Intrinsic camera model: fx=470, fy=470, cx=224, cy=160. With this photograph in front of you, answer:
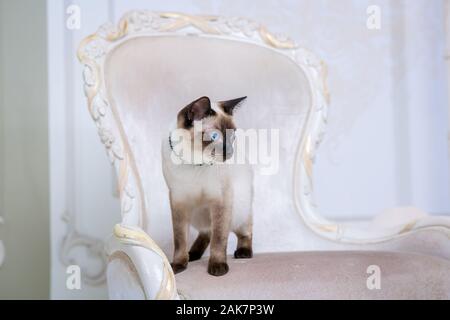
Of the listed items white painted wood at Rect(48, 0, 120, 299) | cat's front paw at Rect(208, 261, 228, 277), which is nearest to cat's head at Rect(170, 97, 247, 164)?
cat's front paw at Rect(208, 261, 228, 277)

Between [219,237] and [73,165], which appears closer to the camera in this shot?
[219,237]

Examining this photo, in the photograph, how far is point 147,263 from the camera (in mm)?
768

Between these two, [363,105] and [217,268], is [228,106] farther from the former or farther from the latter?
[363,105]

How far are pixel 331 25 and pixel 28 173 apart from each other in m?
1.26

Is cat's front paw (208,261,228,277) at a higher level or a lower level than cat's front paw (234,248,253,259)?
higher

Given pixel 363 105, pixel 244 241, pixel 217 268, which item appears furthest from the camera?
pixel 363 105

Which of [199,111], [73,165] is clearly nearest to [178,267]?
[199,111]

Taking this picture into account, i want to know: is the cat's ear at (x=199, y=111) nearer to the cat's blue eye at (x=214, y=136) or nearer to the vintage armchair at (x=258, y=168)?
the cat's blue eye at (x=214, y=136)

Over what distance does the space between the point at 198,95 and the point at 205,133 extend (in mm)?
306

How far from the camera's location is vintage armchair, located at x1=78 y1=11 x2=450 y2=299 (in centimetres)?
88

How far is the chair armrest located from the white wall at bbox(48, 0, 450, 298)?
0.92m

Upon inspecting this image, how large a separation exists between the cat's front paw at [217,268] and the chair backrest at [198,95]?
0.19 metres

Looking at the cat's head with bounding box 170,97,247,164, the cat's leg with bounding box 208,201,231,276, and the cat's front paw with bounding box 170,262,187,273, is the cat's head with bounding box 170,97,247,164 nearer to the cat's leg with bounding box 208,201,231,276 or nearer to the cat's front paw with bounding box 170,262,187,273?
the cat's leg with bounding box 208,201,231,276

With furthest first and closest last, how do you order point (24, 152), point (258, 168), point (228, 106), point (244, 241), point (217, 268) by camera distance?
point (24, 152) → point (258, 168) → point (244, 241) → point (228, 106) → point (217, 268)
